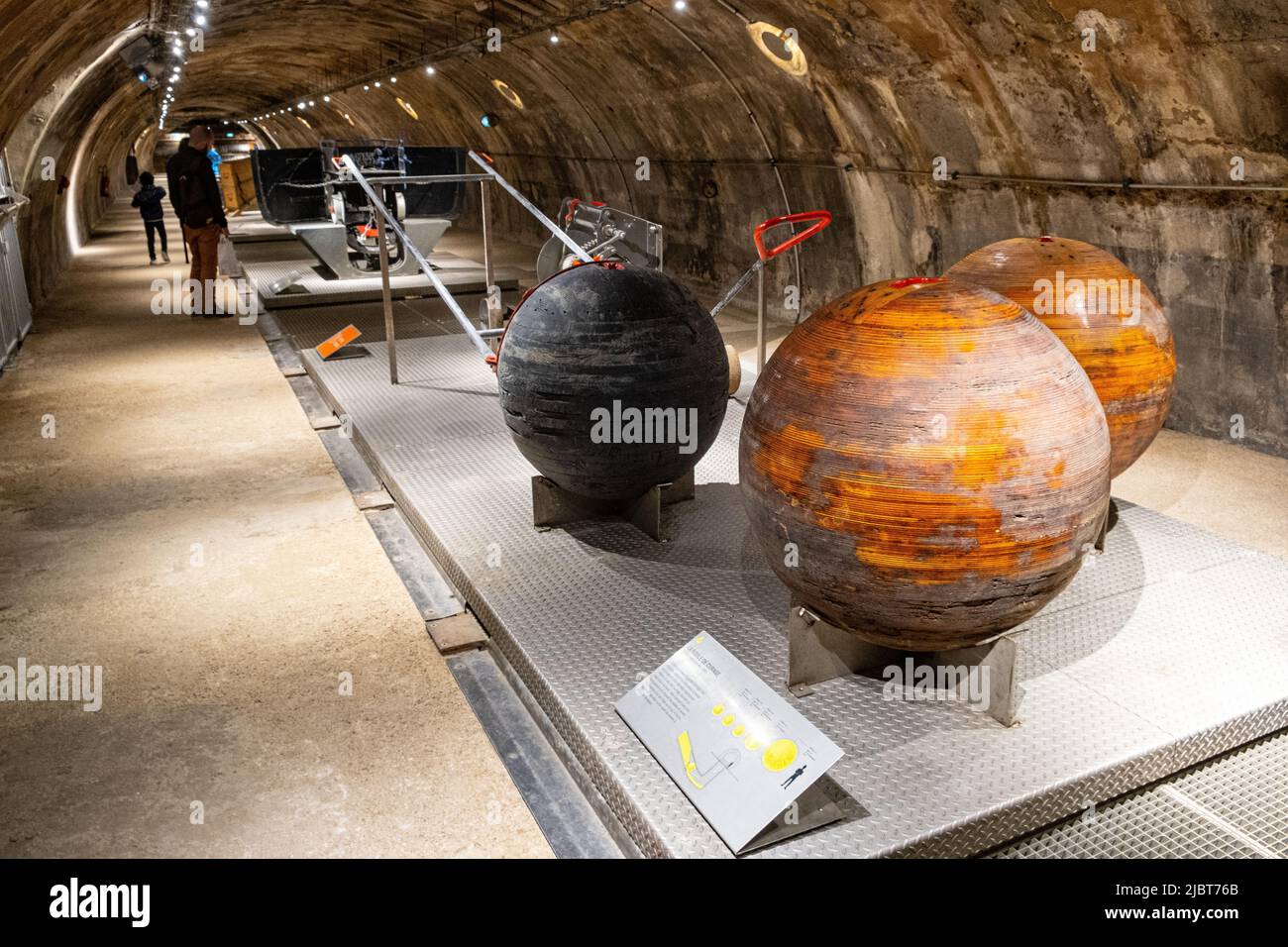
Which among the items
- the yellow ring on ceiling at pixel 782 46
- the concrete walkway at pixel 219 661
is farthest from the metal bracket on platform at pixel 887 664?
the yellow ring on ceiling at pixel 782 46

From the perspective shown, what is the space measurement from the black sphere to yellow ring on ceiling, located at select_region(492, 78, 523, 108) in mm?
12275

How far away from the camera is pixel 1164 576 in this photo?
13.1 ft

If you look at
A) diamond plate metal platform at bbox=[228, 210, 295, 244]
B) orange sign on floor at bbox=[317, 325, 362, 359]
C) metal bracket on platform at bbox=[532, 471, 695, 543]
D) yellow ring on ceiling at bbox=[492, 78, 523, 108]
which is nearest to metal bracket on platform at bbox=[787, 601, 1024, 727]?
metal bracket on platform at bbox=[532, 471, 695, 543]

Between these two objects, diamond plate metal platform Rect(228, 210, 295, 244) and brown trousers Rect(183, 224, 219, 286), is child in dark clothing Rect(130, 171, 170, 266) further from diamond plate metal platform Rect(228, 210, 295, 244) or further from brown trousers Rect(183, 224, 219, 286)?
brown trousers Rect(183, 224, 219, 286)

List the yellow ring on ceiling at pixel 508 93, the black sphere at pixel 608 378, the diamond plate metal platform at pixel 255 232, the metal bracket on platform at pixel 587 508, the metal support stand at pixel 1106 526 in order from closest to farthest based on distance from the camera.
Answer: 1. the black sphere at pixel 608 378
2. the metal support stand at pixel 1106 526
3. the metal bracket on platform at pixel 587 508
4. the yellow ring on ceiling at pixel 508 93
5. the diamond plate metal platform at pixel 255 232

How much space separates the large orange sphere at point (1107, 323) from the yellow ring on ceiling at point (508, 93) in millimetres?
12694

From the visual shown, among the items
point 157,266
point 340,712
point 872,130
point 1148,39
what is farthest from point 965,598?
point 157,266

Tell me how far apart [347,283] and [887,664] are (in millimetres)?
10081

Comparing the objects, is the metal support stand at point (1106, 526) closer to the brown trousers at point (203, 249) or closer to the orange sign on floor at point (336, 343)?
the orange sign on floor at point (336, 343)

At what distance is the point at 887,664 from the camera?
3336 mm

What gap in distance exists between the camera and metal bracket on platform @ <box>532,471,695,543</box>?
14.4 ft

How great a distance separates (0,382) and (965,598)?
329 inches

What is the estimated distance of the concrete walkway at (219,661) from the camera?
3.01 metres

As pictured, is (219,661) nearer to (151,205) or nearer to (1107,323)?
(1107,323)
